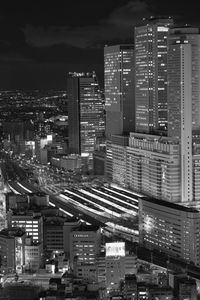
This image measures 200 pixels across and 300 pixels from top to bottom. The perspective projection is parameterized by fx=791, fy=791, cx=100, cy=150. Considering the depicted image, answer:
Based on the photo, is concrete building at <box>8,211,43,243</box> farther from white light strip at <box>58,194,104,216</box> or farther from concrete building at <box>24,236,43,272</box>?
white light strip at <box>58,194,104,216</box>

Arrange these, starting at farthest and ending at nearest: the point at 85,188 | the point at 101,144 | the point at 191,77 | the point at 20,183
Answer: the point at 101,144, the point at 20,183, the point at 85,188, the point at 191,77

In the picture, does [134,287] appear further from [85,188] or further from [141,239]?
[85,188]

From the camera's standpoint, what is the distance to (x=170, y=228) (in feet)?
45.5

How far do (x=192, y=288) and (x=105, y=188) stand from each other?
30.1 ft

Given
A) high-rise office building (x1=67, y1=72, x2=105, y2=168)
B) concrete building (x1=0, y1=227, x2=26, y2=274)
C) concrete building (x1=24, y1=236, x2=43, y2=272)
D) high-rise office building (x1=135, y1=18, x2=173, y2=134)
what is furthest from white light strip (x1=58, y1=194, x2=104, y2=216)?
high-rise office building (x1=67, y1=72, x2=105, y2=168)

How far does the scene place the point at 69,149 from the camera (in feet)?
88.0

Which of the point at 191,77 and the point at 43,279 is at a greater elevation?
the point at 191,77

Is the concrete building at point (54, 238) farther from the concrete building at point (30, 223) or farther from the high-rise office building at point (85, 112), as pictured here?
the high-rise office building at point (85, 112)

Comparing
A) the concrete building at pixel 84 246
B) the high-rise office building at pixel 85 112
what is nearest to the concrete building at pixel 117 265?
the concrete building at pixel 84 246

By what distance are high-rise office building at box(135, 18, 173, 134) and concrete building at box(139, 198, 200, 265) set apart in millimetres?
5651

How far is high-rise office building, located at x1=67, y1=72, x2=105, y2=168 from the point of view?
2603 cm

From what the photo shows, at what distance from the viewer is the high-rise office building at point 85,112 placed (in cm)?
2603

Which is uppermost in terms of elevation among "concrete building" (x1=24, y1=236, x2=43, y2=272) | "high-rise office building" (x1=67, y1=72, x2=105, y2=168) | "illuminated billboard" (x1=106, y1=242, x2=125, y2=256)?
"high-rise office building" (x1=67, y1=72, x2=105, y2=168)

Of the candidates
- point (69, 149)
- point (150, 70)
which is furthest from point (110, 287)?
point (69, 149)
